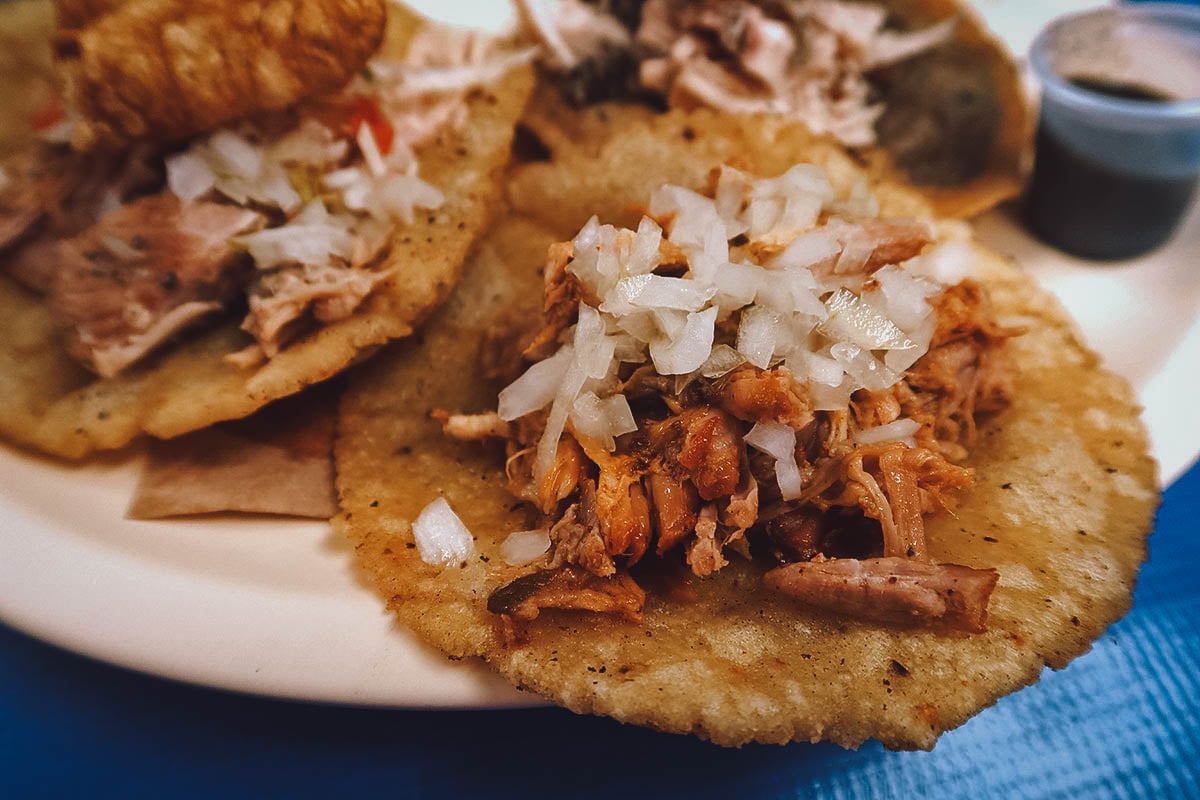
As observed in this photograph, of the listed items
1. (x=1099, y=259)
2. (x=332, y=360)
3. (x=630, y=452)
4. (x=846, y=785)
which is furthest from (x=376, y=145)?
(x=1099, y=259)

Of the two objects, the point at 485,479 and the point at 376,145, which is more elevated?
the point at 376,145

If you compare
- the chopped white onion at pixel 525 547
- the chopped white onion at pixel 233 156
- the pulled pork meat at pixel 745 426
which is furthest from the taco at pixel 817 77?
the chopped white onion at pixel 525 547

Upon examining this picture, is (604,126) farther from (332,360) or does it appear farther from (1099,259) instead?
(1099,259)

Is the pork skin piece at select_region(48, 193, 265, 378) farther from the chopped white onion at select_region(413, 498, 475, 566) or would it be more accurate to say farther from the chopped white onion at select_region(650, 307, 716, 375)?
the chopped white onion at select_region(650, 307, 716, 375)

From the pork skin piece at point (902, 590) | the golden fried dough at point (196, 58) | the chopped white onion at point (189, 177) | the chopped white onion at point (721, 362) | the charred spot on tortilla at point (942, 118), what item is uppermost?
the golden fried dough at point (196, 58)

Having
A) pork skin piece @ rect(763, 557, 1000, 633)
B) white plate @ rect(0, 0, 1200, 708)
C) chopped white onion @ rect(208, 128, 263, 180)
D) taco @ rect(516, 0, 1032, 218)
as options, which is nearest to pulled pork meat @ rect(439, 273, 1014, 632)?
pork skin piece @ rect(763, 557, 1000, 633)

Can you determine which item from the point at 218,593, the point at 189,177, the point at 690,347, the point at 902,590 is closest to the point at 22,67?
the point at 189,177

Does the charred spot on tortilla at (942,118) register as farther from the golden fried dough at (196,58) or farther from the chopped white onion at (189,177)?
the chopped white onion at (189,177)
